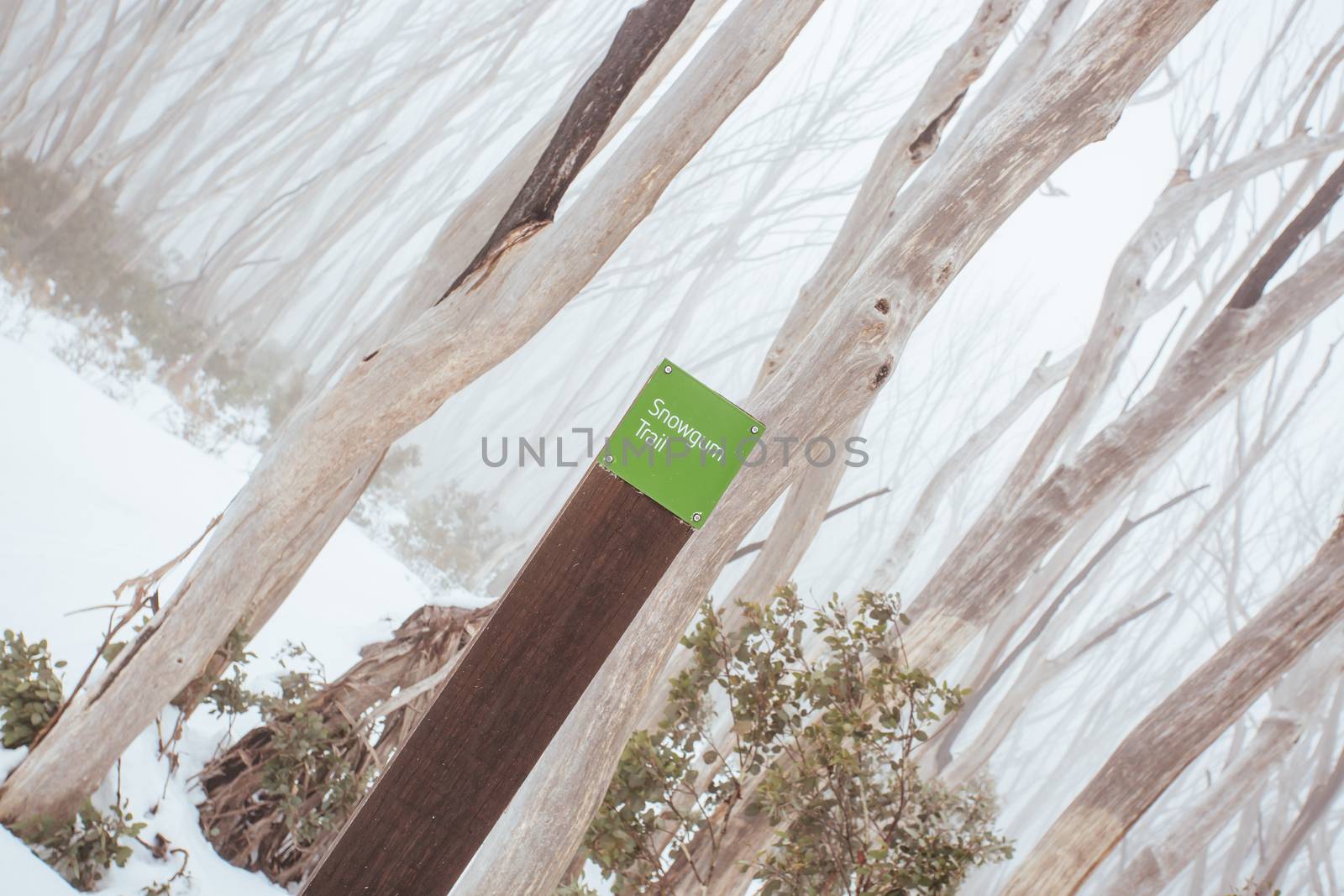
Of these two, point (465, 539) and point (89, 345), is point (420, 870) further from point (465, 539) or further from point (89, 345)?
point (465, 539)

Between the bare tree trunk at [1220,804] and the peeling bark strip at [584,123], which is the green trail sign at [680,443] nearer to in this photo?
the peeling bark strip at [584,123]

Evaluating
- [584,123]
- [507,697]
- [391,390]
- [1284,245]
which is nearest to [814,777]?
[507,697]

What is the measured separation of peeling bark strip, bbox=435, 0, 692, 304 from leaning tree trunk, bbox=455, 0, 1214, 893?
822 mm

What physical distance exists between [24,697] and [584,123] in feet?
7.00

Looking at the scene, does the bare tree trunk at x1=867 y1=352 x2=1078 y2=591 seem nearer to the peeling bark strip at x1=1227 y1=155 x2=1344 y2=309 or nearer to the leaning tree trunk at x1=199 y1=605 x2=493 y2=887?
the peeling bark strip at x1=1227 y1=155 x2=1344 y2=309

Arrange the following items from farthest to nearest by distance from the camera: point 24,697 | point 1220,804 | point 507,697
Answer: point 1220,804
point 24,697
point 507,697

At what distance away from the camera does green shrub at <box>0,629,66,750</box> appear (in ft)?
8.23

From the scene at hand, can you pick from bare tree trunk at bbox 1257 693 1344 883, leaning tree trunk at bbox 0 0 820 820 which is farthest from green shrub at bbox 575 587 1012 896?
bare tree trunk at bbox 1257 693 1344 883

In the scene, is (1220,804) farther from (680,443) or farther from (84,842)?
(84,842)

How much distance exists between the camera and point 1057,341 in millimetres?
19000

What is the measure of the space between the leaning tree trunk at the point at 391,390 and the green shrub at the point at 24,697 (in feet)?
0.43

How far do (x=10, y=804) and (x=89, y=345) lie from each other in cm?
691

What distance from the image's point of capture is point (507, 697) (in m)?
1.28

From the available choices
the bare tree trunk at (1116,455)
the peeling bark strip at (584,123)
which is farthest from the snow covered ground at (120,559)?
the bare tree trunk at (1116,455)
